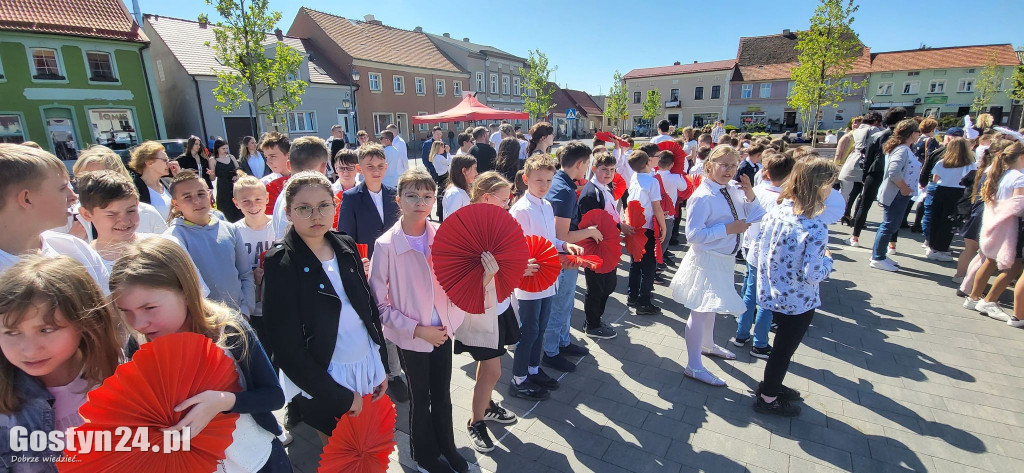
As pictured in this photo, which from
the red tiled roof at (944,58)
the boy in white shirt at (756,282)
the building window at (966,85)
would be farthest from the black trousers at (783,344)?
the building window at (966,85)

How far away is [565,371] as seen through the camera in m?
4.00

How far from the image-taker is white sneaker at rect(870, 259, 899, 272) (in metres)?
6.36

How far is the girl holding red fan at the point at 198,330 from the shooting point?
4.97 feet

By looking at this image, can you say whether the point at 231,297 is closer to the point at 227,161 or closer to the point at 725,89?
the point at 227,161

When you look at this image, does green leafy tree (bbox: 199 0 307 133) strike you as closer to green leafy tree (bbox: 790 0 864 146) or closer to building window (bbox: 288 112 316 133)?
building window (bbox: 288 112 316 133)

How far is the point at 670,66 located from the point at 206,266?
198ft

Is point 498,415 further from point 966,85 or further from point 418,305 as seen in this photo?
point 966,85

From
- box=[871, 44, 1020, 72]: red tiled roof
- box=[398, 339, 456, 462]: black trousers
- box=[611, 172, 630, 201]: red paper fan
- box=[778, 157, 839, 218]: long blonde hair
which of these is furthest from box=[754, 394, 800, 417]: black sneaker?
box=[871, 44, 1020, 72]: red tiled roof

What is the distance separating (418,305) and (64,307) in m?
1.41

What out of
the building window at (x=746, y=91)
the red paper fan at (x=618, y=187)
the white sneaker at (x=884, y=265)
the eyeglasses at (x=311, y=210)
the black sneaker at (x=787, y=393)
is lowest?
the black sneaker at (x=787, y=393)

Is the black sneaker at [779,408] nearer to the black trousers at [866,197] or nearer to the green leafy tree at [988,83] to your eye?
the black trousers at [866,197]

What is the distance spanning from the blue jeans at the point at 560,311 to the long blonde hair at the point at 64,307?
285cm

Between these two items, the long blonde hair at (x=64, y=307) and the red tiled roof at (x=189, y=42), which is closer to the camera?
the long blonde hair at (x=64, y=307)

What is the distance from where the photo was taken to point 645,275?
5.21m
